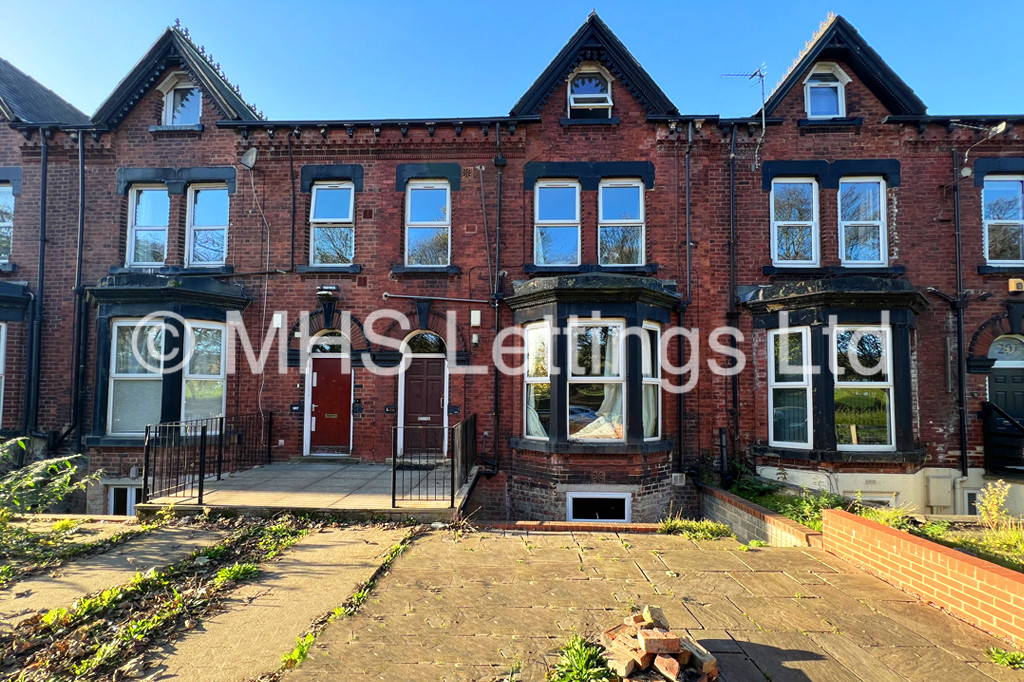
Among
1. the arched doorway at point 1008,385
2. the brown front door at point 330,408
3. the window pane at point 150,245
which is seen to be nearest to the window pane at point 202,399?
the brown front door at point 330,408

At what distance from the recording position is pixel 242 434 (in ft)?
30.9

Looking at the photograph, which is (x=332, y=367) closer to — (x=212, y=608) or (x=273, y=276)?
(x=273, y=276)

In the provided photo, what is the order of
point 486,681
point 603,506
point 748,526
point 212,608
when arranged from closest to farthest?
point 486,681
point 212,608
point 748,526
point 603,506

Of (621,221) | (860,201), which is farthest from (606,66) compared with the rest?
(860,201)

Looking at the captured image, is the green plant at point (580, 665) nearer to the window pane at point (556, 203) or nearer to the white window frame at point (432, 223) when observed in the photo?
the white window frame at point (432, 223)

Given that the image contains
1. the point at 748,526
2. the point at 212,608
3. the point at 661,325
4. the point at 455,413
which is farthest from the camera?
the point at 455,413

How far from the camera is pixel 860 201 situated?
9.72m

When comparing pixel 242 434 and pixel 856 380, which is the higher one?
pixel 856 380

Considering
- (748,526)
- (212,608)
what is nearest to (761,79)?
(748,526)

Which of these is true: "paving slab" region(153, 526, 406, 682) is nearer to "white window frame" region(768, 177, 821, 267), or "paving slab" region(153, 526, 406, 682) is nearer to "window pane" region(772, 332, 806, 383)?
"window pane" region(772, 332, 806, 383)

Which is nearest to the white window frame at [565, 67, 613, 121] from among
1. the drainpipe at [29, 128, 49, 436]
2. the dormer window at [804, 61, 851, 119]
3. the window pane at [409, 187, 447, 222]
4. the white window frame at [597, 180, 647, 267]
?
the white window frame at [597, 180, 647, 267]

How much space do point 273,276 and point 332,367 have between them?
224cm

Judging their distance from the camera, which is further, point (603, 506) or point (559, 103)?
point (559, 103)

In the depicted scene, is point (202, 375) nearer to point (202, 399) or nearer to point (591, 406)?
point (202, 399)
